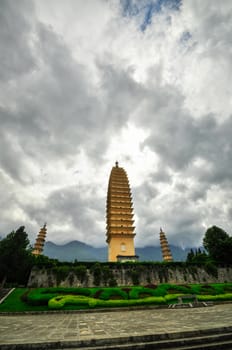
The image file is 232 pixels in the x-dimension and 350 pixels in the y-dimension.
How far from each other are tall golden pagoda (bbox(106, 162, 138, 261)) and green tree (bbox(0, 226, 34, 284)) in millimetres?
15553

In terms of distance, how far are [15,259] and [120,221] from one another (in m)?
22.1

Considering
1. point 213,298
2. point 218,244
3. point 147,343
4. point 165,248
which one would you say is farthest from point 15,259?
point 165,248

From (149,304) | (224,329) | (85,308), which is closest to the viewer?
(224,329)

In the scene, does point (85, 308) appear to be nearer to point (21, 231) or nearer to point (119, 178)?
point (21, 231)

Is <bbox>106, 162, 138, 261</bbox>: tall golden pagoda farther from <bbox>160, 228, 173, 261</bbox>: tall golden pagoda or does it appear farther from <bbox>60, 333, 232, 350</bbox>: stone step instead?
<bbox>60, 333, 232, 350</bbox>: stone step

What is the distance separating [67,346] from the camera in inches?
169

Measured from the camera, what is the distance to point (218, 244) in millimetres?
33875

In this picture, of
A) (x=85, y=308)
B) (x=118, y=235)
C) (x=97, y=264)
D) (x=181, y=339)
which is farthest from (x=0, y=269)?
(x=181, y=339)

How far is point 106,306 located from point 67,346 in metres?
11.2

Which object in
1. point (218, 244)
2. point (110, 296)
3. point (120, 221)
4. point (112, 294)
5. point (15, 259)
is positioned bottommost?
point (110, 296)

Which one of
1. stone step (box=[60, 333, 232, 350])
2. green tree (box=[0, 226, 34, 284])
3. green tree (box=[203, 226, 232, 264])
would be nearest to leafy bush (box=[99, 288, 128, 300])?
stone step (box=[60, 333, 232, 350])

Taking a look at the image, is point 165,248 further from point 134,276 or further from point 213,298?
point 213,298

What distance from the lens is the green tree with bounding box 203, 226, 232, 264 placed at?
3245cm

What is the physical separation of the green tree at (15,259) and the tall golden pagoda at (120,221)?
51.0ft
